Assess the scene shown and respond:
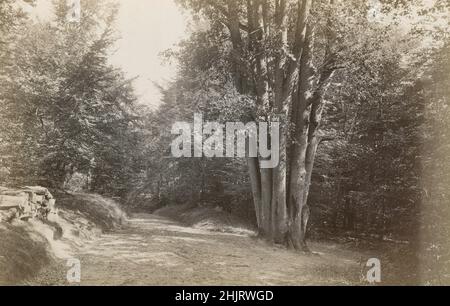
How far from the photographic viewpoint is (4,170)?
583 inches

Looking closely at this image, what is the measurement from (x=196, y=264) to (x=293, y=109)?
656 centimetres

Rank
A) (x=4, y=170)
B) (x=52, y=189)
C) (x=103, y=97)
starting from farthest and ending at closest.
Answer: (x=103, y=97)
(x=52, y=189)
(x=4, y=170)

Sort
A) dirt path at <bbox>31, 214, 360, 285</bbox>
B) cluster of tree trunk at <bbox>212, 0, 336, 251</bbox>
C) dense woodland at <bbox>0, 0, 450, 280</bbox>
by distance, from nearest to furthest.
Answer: dirt path at <bbox>31, 214, 360, 285</bbox> < dense woodland at <bbox>0, 0, 450, 280</bbox> < cluster of tree trunk at <bbox>212, 0, 336, 251</bbox>

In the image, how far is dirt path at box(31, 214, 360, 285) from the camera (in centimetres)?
→ 873

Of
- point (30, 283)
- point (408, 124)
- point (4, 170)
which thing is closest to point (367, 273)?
point (30, 283)

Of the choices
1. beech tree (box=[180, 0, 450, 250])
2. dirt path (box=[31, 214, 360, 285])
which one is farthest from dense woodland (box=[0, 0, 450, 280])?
dirt path (box=[31, 214, 360, 285])

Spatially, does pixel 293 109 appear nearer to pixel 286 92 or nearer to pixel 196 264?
pixel 286 92

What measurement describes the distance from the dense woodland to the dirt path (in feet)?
5.37

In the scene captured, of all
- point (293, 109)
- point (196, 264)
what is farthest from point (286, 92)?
point (196, 264)

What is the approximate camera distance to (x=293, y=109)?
14.6 m

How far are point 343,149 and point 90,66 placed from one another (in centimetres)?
1184

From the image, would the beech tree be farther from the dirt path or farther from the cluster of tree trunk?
the dirt path

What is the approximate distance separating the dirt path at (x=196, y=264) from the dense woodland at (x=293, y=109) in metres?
1.64
